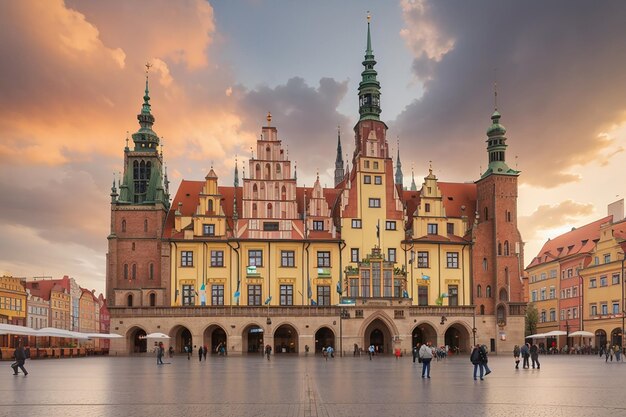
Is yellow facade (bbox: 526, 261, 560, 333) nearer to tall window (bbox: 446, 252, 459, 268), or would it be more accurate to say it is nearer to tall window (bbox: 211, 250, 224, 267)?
tall window (bbox: 446, 252, 459, 268)

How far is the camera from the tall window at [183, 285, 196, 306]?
222 ft

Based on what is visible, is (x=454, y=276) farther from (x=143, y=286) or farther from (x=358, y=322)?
(x=143, y=286)

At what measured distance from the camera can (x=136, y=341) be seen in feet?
227

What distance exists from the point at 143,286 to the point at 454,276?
30.4 metres

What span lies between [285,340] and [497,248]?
2316 cm

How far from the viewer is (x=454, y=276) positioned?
7200 centimetres

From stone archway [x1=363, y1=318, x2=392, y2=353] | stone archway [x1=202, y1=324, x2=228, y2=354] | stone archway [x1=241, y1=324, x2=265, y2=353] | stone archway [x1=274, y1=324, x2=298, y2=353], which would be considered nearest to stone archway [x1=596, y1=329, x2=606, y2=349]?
stone archway [x1=363, y1=318, x2=392, y2=353]

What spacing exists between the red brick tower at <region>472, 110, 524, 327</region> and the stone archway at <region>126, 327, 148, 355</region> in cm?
3256

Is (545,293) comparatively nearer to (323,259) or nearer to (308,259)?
(323,259)

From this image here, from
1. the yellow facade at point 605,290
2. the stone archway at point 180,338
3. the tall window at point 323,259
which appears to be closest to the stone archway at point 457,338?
the tall window at point 323,259

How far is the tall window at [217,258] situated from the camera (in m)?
68.8

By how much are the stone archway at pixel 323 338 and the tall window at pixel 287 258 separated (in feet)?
24.9

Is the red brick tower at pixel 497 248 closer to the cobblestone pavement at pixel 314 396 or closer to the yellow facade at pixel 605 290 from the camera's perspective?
the yellow facade at pixel 605 290

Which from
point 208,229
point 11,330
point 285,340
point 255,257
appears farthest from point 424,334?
point 11,330
